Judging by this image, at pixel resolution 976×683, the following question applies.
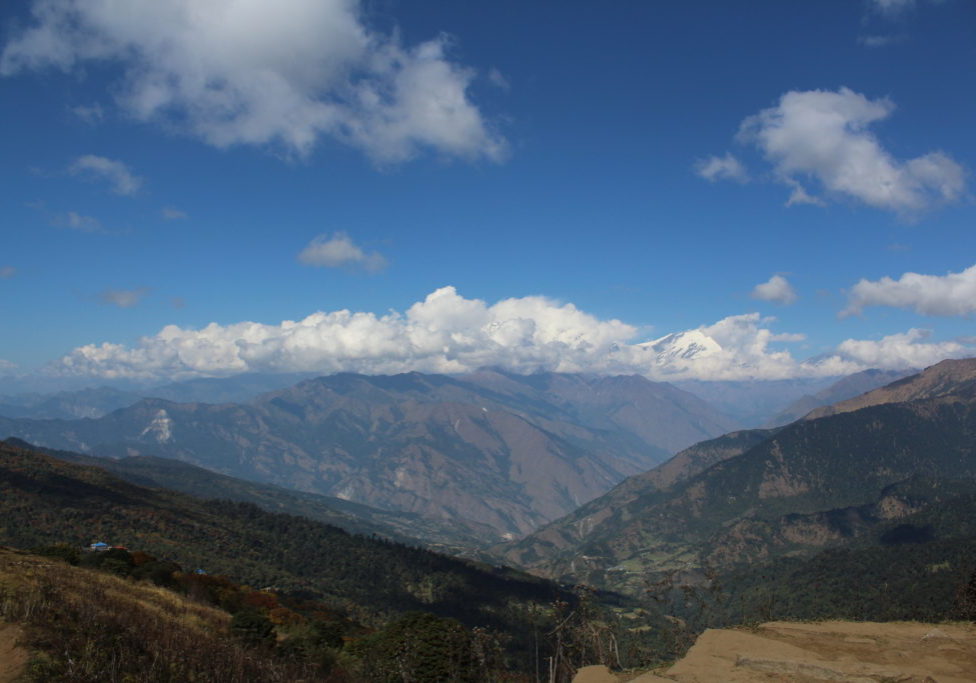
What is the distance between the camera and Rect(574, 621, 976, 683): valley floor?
1141 inches

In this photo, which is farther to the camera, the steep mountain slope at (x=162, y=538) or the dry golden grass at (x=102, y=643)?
the steep mountain slope at (x=162, y=538)

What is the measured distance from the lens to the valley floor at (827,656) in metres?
29.0

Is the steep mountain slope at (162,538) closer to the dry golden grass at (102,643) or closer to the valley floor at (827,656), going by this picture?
the dry golden grass at (102,643)

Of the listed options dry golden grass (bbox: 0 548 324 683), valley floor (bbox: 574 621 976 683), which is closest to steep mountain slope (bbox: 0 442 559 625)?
dry golden grass (bbox: 0 548 324 683)

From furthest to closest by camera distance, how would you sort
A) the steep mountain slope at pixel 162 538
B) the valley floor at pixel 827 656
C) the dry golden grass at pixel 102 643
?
the steep mountain slope at pixel 162 538
the valley floor at pixel 827 656
the dry golden grass at pixel 102 643

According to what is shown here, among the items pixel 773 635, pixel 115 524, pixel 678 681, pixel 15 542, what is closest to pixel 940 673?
pixel 773 635

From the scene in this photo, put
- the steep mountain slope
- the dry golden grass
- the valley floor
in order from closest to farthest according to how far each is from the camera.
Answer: the dry golden grass → the valley floor → the steep mountain slope

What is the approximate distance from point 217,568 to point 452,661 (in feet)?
376

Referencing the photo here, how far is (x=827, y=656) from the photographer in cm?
3272

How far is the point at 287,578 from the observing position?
162125 millimetres

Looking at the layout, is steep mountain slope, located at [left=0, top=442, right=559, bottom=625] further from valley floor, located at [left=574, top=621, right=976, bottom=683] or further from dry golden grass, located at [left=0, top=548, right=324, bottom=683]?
valley floor, located at [left=574, top=621, right=976, bottom=683]

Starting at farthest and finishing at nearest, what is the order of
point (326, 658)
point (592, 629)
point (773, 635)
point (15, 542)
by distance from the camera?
point (15, 542), point (592, 629), point (326, 658), point (773, 635)

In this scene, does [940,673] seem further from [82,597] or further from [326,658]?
[82,597]

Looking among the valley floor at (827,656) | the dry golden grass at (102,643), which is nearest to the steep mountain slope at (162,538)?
the dry golden grass at (102,643)
